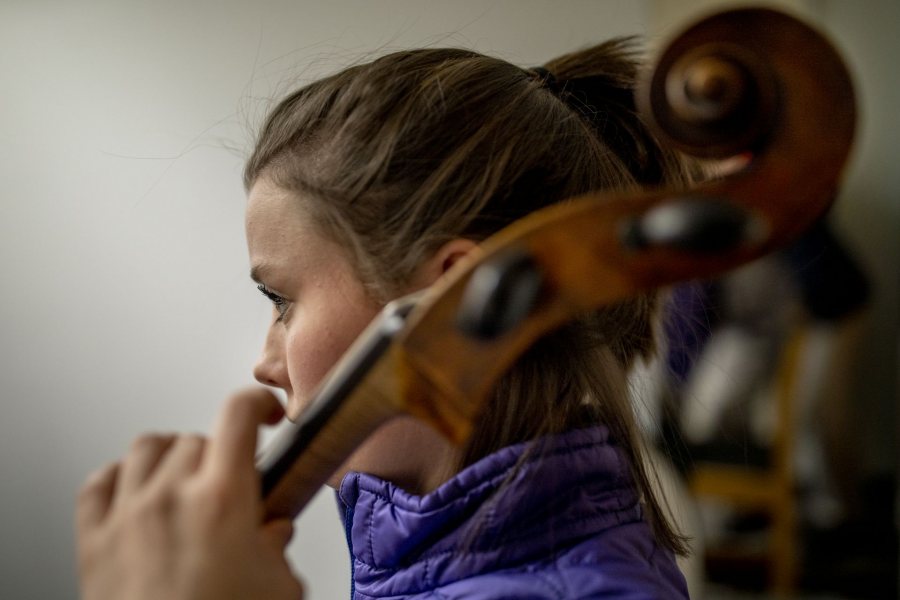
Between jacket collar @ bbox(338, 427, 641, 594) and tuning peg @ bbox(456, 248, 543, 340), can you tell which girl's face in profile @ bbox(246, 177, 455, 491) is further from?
tuning peg @ bbox(456, 248, 543, 340)

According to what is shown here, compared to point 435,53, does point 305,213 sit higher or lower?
lower

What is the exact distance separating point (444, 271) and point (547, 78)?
0.80 ft

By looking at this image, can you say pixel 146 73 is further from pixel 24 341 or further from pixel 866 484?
pixel 866 484

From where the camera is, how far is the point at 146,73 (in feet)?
3.79

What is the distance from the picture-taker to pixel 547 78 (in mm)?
810

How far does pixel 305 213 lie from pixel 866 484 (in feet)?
8.87

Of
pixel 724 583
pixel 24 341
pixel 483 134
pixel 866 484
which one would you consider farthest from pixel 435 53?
pixel 866 484

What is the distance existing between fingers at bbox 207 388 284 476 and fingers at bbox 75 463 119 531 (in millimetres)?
75

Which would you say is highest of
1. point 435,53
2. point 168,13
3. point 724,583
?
point 168,13

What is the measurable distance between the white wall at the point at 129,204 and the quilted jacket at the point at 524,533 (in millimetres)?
584

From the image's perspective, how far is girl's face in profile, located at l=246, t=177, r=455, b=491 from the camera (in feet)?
2.37

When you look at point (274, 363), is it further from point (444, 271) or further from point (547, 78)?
point (547, 78)

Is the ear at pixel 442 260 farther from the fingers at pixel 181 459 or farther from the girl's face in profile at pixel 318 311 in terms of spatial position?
the fingers at pixel 181 459

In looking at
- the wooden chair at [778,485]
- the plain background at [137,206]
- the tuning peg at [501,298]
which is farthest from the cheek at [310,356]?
the wooden chair at [778,485]
